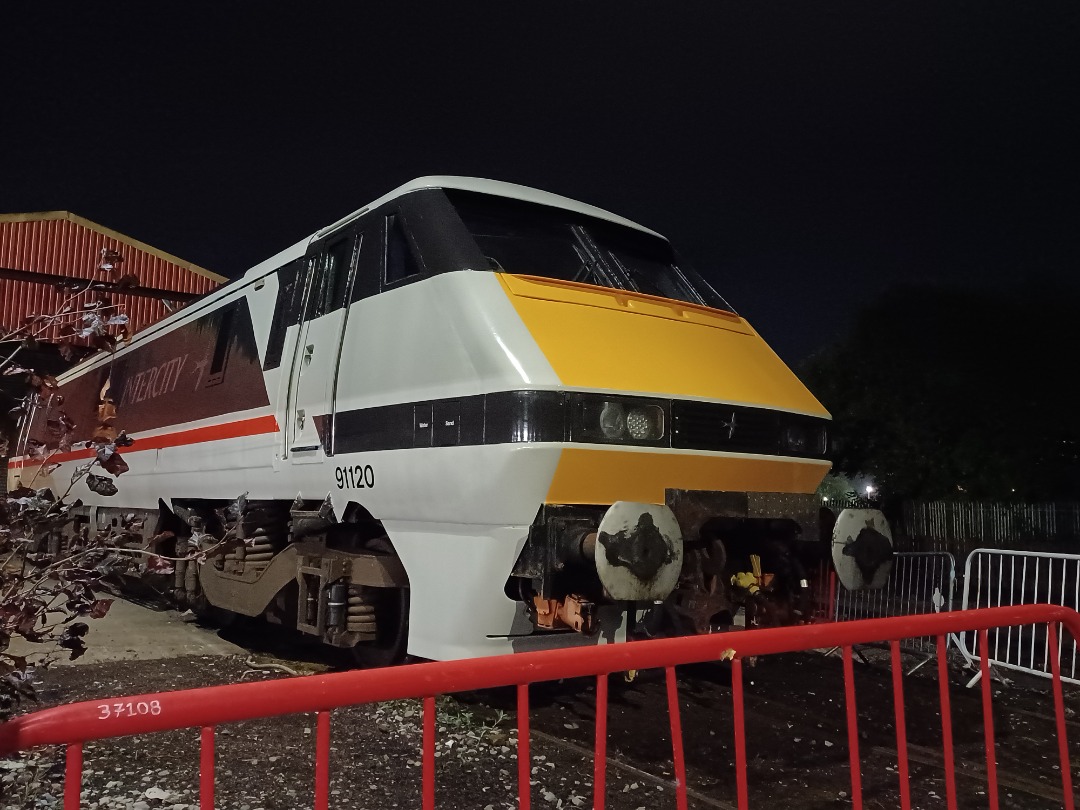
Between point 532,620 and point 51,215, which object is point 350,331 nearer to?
point 532,620

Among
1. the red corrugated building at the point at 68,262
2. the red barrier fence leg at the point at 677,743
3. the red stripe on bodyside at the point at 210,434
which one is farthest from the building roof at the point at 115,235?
the red barrier fence leg at the point at 677,743

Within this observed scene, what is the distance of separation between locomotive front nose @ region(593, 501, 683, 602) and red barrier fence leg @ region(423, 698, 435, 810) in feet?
6.27

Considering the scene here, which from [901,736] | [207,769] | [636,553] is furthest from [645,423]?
[207,769]

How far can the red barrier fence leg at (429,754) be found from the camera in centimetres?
224

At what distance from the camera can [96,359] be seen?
1147cm

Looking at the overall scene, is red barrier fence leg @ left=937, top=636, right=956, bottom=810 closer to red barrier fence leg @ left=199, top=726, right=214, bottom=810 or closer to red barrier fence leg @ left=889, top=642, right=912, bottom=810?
red barrier fence leg @ left=889, top=642, right=912, bottom=810

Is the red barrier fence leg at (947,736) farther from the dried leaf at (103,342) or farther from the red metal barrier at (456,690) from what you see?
the dried leaf at (103,342)

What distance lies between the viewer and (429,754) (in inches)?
90.7

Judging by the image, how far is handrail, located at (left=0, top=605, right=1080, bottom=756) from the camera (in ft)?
5.98

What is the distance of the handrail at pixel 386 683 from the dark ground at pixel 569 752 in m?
1.54

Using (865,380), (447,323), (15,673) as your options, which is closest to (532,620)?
(447,323)

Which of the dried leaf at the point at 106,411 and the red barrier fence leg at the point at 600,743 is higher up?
the dried leaf at the point at 106,411

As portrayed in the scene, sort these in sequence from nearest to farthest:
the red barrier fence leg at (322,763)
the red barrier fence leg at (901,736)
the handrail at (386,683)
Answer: the handrail at (386,683), the red barrier fence leg at (322,763), the red barrier fence leg at (901,736)

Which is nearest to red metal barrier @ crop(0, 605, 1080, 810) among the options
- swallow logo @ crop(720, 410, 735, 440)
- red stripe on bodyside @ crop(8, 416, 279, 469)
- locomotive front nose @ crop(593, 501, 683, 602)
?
locomotive front nose @ crop(593, 501, 683, 602)
